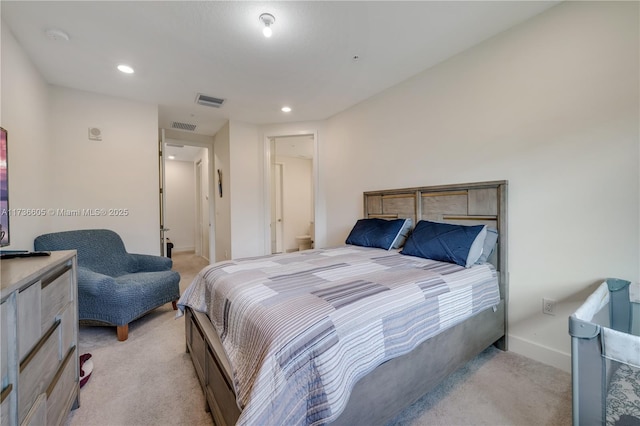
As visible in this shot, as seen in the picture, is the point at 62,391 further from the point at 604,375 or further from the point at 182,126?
the point at 182,126

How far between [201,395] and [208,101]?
3200 mm

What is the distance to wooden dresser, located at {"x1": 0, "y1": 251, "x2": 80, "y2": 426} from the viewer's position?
797 millimetres

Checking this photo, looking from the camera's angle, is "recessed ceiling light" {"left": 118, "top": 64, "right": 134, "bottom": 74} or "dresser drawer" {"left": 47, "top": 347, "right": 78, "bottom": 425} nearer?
"dresser drawer" {"left": 47, "top": 347, "right": 78, "bottom": 425}

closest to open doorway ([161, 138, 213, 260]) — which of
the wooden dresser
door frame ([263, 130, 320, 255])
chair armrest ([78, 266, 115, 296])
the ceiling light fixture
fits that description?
door frame ([263, 130, 320, 255])

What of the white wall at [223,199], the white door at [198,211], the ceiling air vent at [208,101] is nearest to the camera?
the ceiling air vent at [208,101]

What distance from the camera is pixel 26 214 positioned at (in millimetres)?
2193

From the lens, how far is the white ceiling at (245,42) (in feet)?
5.91

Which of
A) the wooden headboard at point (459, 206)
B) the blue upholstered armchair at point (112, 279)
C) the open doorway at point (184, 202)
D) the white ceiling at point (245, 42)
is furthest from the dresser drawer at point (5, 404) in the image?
the open doorway at point (184, 202)

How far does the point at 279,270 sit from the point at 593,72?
8.02ft

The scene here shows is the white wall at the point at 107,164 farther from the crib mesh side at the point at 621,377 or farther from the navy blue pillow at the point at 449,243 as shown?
the crib mesh side at the point at 621,377

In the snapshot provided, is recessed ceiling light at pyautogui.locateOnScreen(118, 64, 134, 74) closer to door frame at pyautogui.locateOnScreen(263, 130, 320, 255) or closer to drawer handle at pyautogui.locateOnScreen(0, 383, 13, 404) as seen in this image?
door frame at pyautogui.locateOnScreen(263, 130, 320, 255)

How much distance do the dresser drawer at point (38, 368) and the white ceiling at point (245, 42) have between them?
2.10 meters

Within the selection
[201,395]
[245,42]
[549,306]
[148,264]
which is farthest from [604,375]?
[148,264]

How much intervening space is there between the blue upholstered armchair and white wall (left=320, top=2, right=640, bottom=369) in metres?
3.00
